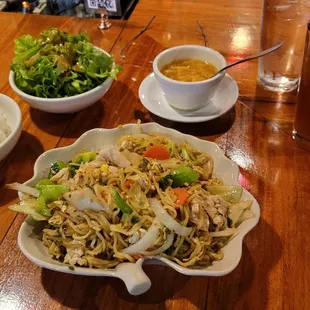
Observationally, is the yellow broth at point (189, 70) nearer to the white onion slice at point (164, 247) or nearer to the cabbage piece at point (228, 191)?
the cabbage piece at point (228, 191)

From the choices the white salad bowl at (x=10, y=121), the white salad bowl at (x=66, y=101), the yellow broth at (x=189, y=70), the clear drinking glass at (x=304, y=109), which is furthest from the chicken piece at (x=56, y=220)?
the clear drinking glass at (x=304, y=109)

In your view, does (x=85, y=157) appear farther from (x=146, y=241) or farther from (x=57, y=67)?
(x=57, y=67)

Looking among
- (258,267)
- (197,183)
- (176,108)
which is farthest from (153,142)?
(258,267)

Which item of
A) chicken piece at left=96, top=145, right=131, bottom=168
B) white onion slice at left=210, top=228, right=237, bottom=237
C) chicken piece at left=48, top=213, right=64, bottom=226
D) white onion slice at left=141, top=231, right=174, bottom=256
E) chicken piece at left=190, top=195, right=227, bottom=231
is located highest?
chicken piece at left=96, top=145, right=131, bottom=168

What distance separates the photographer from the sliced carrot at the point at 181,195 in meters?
1.00

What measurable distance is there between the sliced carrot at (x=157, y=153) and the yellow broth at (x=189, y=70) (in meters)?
0.39

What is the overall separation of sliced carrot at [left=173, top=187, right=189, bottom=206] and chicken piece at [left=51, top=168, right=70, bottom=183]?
10.6 inches

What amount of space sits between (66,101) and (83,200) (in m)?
0.50

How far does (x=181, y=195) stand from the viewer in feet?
3.35

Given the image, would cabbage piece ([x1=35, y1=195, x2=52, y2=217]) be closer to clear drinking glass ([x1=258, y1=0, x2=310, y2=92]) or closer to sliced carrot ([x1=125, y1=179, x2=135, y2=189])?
sliced carrot ([x1=125, y1=179, x2=135, y2=189])

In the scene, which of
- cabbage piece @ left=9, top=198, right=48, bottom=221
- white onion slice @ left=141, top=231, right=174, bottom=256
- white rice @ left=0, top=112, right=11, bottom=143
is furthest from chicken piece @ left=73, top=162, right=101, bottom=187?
white rice @ left=0, top=112, right=11, bottom=143

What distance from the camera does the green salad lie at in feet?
4.72

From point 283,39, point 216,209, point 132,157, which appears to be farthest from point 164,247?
point 283,39

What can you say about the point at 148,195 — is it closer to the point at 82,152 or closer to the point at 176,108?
the point at 82,152
